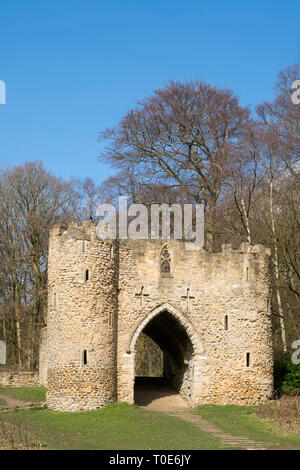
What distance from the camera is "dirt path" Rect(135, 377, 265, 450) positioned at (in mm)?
16706

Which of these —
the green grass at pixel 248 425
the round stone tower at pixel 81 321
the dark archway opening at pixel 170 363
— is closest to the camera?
the green grass at pixel 248 425

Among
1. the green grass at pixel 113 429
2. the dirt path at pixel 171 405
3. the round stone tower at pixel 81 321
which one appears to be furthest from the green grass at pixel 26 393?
the dirt path at pixel 171 405

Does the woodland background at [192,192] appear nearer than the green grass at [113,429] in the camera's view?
No

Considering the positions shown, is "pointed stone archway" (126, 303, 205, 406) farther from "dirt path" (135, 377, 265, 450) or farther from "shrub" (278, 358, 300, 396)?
"shrub" (278, 358, 300, 396)

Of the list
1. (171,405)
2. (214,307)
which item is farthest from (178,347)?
(214,307)

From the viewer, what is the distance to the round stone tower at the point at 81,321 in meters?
22.2

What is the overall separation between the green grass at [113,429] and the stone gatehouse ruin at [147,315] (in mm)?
999

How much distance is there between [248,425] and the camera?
19.6 metres

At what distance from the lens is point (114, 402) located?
2281 cm

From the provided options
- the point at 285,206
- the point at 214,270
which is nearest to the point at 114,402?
the point at 214,270

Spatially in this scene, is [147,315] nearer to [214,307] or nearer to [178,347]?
[214,307]

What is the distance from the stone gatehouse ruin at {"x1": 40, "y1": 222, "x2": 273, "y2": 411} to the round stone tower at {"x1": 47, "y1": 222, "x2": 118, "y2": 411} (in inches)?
1.4

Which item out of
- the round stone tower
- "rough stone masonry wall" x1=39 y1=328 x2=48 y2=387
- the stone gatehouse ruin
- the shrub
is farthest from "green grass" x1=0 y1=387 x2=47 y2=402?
the shrub

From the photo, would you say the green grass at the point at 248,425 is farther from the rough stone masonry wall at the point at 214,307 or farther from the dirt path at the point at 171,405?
the rough stone masonry wall at the point at 214,307
